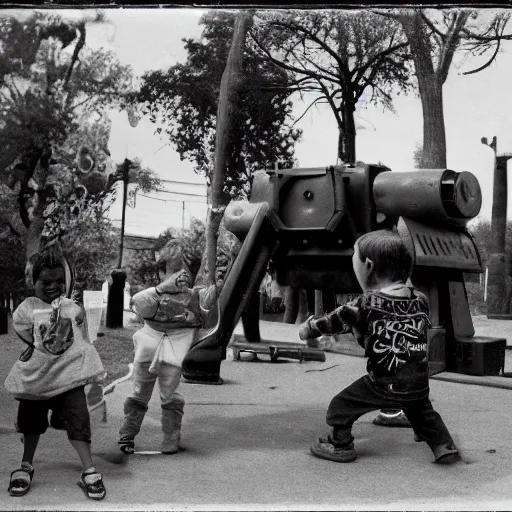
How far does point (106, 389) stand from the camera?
2.57m

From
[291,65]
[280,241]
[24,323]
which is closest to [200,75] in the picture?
[291,65]

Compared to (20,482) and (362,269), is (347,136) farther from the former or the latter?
(20,482)

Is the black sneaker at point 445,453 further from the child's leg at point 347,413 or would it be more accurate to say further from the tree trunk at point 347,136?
the tree trunk at point 347,136

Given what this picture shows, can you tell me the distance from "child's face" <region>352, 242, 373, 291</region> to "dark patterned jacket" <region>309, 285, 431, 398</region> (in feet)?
0.15

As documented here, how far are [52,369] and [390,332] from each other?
45.4 inches

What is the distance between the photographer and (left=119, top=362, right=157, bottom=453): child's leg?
2.50 m

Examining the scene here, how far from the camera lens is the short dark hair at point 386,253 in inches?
94.3

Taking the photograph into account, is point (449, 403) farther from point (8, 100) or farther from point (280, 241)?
point (8, 100)

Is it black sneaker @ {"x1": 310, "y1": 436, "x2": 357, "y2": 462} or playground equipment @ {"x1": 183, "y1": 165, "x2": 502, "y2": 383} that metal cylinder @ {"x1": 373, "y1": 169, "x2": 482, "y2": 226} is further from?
black sneaker @ {"x1": 310, "y1": 436, "x2": 357, "y2": 462}

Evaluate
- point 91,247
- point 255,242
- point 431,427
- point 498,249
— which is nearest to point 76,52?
point 91,247

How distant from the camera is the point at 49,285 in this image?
2.43 metres

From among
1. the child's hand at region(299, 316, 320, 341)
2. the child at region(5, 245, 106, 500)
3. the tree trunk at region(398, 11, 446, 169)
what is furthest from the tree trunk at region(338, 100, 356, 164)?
the child at region(5, 245, 106, 500)

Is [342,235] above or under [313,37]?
under

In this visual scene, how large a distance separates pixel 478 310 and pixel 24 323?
64.2 inches
